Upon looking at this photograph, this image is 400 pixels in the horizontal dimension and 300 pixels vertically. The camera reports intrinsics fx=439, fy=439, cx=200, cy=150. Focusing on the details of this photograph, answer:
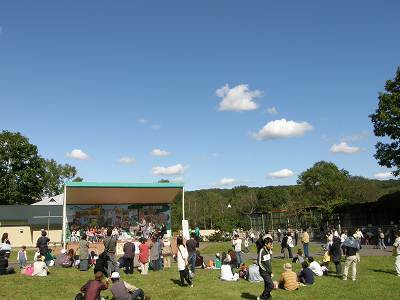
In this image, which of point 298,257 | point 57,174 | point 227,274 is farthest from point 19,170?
point 227,274

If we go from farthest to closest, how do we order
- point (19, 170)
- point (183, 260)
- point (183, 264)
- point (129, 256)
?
point (19, 170) < point (129, 256) < point (183, 264) < point (183, 260)

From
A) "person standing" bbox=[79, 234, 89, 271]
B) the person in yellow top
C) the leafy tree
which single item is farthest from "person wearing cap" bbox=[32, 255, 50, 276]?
the leafy tree

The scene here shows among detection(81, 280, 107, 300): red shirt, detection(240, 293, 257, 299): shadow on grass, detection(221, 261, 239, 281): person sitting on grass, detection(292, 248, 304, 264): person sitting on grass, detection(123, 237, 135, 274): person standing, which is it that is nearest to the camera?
detection(81, 280, 107, 300): red shirt

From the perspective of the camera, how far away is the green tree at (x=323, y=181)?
7188 cm

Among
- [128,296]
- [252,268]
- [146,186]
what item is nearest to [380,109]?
[146,186]

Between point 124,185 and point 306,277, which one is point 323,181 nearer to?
point 124,185

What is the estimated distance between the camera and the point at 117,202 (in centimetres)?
3934

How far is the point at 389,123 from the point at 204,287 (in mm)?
28642

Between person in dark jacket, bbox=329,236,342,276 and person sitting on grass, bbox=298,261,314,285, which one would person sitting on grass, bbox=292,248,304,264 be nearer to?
person in dark jacket, bbox=329,236,342,276

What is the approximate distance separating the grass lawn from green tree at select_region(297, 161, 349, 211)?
55.5m

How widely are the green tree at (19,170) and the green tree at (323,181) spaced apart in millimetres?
43135

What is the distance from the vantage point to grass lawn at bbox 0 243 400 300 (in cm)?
1272

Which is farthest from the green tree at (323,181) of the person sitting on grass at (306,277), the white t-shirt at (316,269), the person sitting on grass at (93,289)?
the person sitting on grass at (93,289)

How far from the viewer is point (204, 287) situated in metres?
14.4
